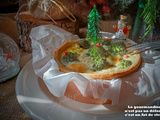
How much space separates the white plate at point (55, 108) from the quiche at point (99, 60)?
0.51 feet

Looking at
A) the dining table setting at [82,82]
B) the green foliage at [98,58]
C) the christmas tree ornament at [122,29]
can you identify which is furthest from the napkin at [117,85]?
the christmas tree ornament at [122,29]

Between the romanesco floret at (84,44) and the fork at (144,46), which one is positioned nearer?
the fork at (144,46)

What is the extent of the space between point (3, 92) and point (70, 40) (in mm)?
620

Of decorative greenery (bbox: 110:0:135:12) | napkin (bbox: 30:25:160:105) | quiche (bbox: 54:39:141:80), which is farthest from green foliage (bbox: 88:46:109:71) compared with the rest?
decorative greenery (bbox: 110:0:135:12)

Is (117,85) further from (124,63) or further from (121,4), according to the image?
(121,4)

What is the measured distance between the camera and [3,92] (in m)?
1.16

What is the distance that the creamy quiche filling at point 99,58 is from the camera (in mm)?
873

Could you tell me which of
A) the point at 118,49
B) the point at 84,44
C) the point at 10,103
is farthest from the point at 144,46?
the point at 10,103

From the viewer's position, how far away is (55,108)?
0.74 meters

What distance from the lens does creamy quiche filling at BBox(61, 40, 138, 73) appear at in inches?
→ 34.4

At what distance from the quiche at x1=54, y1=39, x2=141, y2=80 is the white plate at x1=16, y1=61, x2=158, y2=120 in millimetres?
155

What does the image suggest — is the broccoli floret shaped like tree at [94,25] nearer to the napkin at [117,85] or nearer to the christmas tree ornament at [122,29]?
the christmas tree ornament at [122,29]

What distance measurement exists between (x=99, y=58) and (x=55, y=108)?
0.38 m

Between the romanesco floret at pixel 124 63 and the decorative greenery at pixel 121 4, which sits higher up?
the decorative greenery at pixel 121 4
